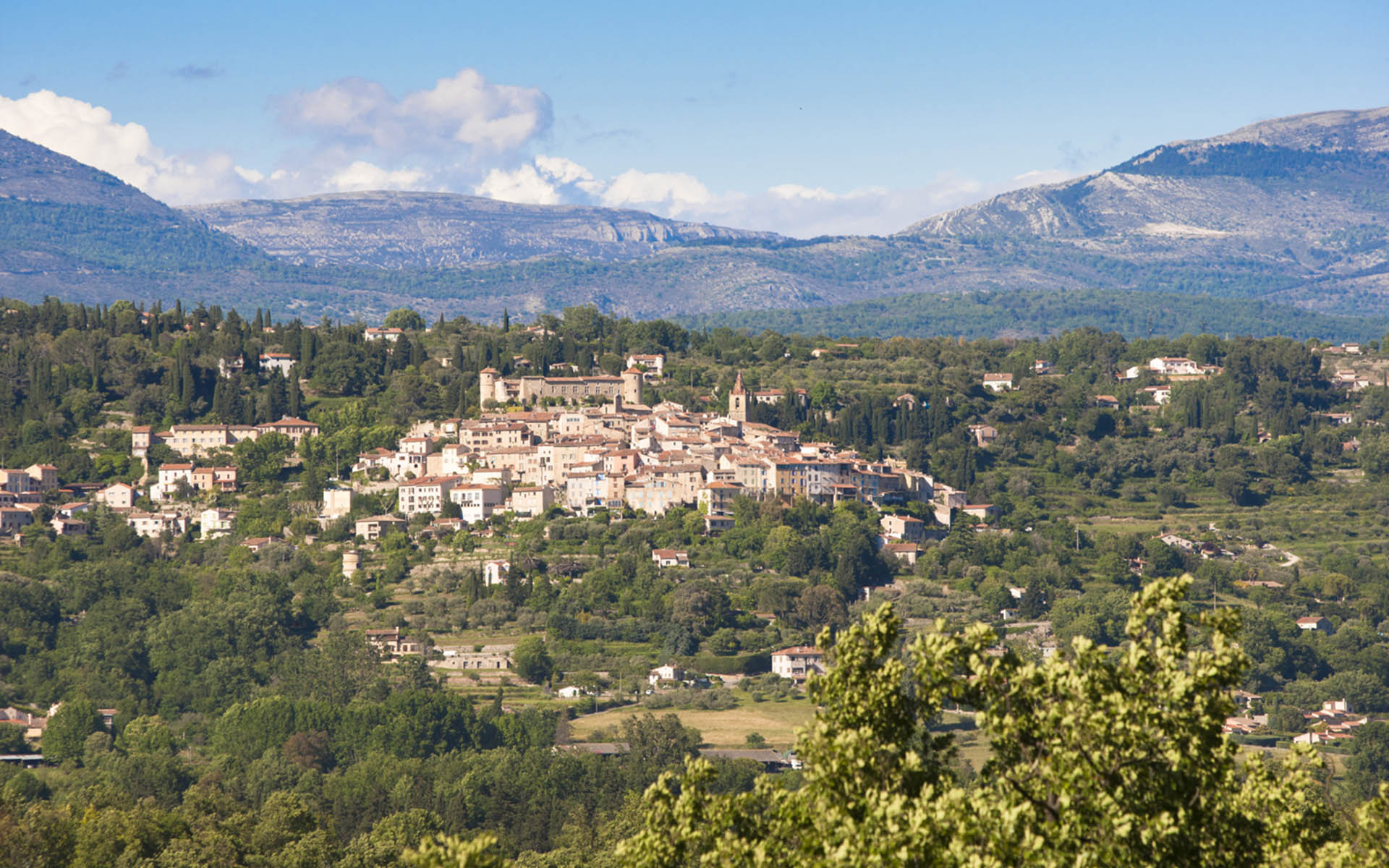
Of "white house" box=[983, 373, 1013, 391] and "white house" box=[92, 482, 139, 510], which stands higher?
"white house" box=[983, 373, 1013, 391]

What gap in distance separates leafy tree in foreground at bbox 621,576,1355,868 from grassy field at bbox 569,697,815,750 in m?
47.4

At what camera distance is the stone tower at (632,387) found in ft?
361

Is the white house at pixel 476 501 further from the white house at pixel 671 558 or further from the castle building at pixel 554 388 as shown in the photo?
the castle building at pixel 554 388

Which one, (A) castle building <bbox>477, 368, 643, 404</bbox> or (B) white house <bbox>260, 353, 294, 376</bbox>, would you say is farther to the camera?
(B) white house <bbox>260, 353, 294, 376</bbox>

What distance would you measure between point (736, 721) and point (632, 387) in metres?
46.6

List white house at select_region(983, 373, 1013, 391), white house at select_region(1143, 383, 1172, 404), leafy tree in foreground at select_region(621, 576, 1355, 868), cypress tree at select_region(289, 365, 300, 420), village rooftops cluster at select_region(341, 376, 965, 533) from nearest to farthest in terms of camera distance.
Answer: leafy tree in foreground at select_region(621, 576, 1355, 868) < village rooftops cluster at select_region(341, 376, 965, 533) < cypress tree at select_region(289, 365, 300, 420) < white house at select_region(983, 373, 1013, 391) < white house at select_region(1143, 383, 1172, 404)

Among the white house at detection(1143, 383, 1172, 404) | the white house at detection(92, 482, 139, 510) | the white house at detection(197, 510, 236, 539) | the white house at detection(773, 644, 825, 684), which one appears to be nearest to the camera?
the white house at detection(773, 644, 825, 684)

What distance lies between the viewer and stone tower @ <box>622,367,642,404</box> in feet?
361

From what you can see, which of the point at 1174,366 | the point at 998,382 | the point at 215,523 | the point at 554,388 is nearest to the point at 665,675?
the point at 215,523

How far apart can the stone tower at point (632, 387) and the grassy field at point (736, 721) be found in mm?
42255

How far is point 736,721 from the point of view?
220ft

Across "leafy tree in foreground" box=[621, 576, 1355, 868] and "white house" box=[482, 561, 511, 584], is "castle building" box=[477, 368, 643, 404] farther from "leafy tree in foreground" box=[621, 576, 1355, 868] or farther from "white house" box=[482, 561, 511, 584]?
"leafy tree in foreground" box=[621, 576, 1355, 868]

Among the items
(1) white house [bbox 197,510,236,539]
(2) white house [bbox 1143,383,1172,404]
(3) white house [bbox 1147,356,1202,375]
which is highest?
(3) white house [bbox 1147,356,1202,375]

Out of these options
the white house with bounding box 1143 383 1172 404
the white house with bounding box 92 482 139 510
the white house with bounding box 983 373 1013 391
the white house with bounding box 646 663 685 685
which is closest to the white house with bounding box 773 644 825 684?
the white house with bounding box 646 663 685 685
